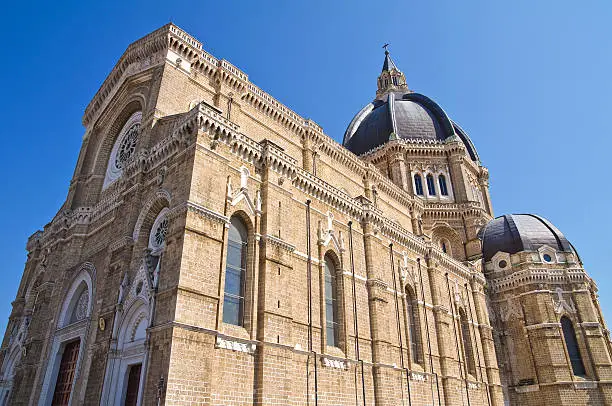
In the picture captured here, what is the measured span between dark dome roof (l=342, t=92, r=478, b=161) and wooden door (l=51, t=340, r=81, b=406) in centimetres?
3387

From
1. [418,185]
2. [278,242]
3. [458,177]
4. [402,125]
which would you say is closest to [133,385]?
[278,242]

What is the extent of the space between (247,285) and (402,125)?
3387 centimetres

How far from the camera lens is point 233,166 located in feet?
61.7

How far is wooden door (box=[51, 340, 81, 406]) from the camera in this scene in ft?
65.5

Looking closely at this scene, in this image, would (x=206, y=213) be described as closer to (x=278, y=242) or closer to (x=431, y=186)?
(x=278, y=242)

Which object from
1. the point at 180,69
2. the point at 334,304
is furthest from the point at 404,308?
the point at 180,69

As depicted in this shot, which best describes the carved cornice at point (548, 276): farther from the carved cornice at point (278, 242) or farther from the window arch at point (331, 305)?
the carved cornice at point (278, 242)

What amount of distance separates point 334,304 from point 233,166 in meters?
8.68

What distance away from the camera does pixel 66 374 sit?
20672mm

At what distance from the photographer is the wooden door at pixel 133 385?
15.6 meters

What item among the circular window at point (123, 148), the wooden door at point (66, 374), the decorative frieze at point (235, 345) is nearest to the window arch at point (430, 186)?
the circular window at point (123, 148)

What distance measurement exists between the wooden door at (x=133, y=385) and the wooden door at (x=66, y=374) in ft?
17.3

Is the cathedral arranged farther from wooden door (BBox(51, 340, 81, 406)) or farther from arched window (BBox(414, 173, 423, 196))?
arched window (BBox(414, 173, 423, 196))

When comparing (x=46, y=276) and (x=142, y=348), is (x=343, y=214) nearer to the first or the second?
(x=142, y=348)
